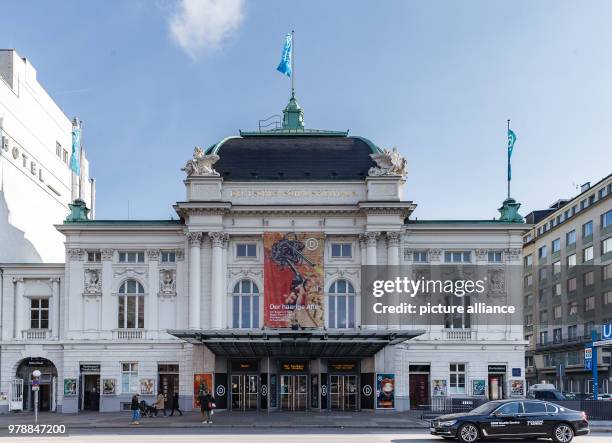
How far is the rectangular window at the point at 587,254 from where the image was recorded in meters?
101

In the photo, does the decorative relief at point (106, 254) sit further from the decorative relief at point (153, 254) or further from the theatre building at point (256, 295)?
the decorative relief at point (153, 254)

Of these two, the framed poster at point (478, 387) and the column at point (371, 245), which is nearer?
the column at point (371, 245)

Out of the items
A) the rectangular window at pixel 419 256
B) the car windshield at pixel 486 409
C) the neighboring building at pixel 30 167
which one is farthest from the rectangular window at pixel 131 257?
the car windshield at pixel 486 409

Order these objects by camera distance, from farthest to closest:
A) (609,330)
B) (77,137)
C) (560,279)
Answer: (560,279), (77,137), (609,330)

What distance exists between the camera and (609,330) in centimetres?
4872

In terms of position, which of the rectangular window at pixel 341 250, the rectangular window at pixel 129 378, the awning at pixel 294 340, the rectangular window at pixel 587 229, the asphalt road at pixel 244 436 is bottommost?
the asphalt road at pixel 244 436

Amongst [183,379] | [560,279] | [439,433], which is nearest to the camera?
[439,433]

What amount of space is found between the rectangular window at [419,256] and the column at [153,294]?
1819cm

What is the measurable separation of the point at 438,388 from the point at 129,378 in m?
21.4

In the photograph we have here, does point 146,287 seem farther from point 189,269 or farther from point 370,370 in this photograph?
point 370,370

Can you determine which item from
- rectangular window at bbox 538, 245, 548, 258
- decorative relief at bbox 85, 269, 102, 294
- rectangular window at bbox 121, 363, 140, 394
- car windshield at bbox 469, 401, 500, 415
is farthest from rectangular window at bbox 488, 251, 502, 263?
rectangular window at bbox 538, 245, 548, 258

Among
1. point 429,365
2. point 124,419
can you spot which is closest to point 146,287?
point 124,419

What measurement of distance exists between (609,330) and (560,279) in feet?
209

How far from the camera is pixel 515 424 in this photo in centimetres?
3466
